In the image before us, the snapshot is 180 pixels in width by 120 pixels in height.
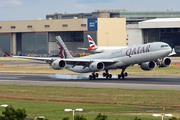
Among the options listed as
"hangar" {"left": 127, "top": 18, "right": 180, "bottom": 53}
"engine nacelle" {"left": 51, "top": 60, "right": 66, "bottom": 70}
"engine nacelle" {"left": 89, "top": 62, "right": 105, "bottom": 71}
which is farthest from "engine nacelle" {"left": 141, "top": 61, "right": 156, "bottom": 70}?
"hangar" {"left": 127, "top": 18, "right": 180, "bottom": 53}

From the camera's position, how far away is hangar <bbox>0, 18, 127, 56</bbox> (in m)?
184

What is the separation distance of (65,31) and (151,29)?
184ft

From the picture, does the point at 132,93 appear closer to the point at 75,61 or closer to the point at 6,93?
the point at 6,93

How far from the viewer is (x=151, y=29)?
15838cm

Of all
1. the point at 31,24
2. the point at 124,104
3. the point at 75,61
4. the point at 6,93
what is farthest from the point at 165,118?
the point at 31,24

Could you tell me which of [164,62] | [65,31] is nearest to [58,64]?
[164,62]

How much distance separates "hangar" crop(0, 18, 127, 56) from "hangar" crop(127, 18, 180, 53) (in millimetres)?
26382

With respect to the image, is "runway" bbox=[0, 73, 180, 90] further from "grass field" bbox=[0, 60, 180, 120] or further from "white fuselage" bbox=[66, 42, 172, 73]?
"grass field" bbox=[0, 60, 180, 120]

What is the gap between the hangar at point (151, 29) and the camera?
15100 cm

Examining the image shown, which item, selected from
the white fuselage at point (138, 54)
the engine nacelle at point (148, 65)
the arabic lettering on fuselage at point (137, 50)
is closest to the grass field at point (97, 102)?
the white fuselage at point (138, 54)

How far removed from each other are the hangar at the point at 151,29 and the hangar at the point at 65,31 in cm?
2638

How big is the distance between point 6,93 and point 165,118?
2185 centimetres

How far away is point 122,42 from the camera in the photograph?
185375 millimetres

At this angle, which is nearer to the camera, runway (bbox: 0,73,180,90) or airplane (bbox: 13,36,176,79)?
runway (bbox: 0,73,180,90)
